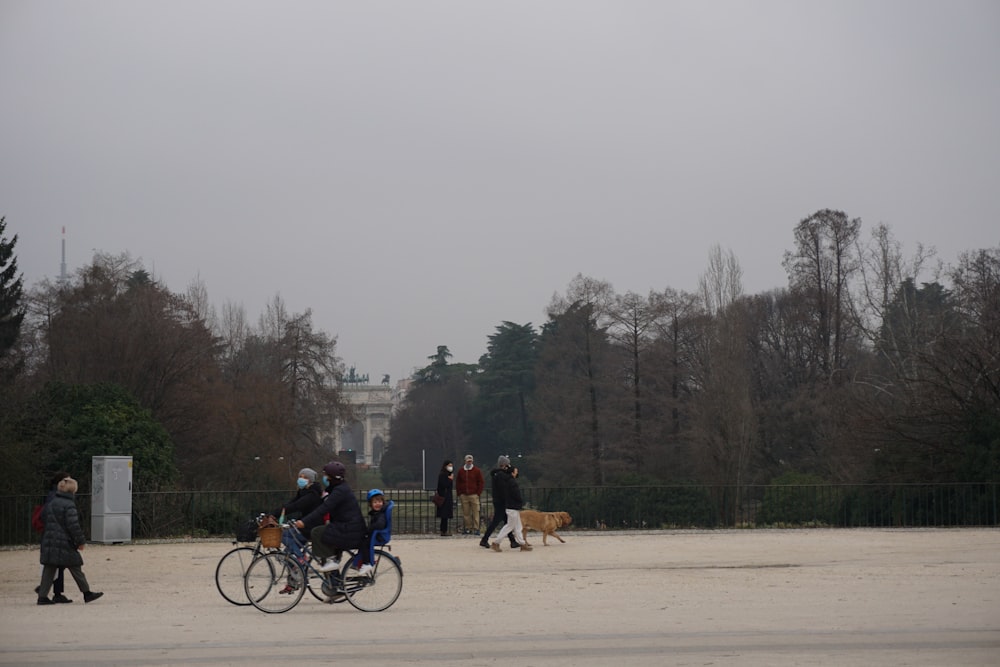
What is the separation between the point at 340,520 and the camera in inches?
549

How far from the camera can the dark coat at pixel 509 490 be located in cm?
2259

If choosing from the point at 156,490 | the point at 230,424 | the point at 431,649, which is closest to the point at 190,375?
the point at 230,424

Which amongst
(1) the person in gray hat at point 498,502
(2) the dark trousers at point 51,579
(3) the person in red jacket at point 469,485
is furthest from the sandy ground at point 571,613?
(3) the person in red jacket at point 469,485

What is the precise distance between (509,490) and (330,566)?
29.4ft

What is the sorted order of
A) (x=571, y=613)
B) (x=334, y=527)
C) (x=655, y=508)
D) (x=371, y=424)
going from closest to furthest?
1. (x=571, y=613)
2. (x=334, y=527)
3. (x=655, y=508)
4. (x=371, y=424)

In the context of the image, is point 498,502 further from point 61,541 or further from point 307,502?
point 61,541

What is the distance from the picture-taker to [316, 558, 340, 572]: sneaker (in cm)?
1395

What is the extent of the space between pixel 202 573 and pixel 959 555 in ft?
42.0

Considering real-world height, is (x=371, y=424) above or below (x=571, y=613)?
above

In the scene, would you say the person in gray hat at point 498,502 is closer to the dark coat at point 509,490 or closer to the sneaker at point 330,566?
the dark coat at point 509,490

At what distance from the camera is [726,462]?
169 ft

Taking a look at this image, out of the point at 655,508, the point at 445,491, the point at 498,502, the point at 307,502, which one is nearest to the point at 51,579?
the point at 307,502

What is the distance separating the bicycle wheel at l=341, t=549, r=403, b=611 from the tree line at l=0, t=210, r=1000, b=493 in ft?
52.9

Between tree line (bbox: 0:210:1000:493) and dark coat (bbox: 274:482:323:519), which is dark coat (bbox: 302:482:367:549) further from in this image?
tree line (bbox: 0:210:1000:493)
